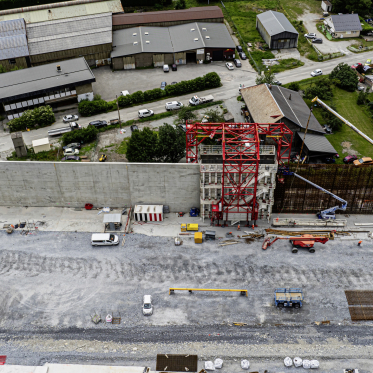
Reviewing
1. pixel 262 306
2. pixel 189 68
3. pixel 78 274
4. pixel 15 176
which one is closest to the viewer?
pixel 262 306

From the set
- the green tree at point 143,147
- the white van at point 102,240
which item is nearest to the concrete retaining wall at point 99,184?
the green tree at point 143,147

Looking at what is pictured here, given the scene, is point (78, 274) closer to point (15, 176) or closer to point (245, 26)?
point (15, 176)

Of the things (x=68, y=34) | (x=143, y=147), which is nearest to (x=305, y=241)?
(x=143, y=147)

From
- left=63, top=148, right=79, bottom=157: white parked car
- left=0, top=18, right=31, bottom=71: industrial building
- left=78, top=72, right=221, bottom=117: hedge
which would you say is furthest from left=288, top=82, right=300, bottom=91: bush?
left=0, top=18, right=31, bottom=71: industrial building

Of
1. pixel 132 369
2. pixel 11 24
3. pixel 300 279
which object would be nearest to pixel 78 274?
pixel 132 369

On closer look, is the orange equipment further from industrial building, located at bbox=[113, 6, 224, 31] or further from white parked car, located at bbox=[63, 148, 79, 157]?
industrial building, located at bbox=[113, 6, 224, 31]

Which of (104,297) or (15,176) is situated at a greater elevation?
(15,176)
